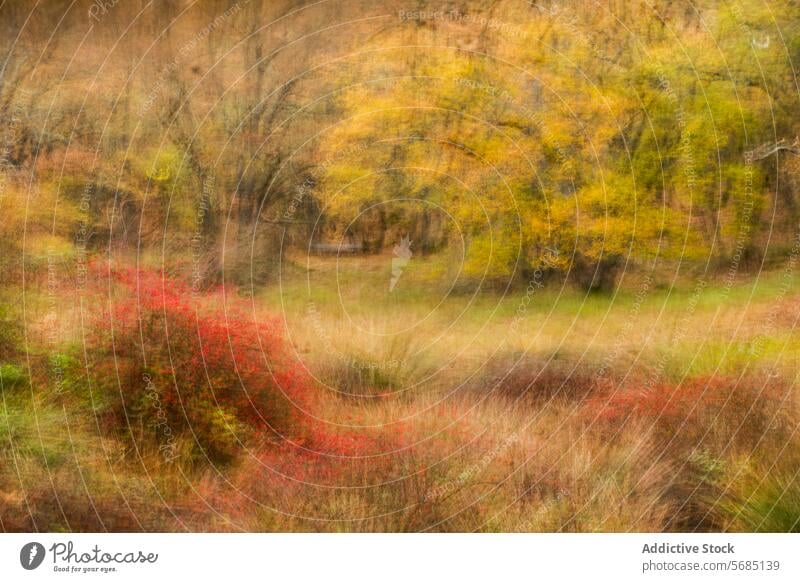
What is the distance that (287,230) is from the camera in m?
5.89

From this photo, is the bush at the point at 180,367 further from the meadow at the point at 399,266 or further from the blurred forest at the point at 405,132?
the blurred forest at the point at 405,132

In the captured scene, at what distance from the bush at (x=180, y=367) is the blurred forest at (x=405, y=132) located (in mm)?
226

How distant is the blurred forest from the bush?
226mm

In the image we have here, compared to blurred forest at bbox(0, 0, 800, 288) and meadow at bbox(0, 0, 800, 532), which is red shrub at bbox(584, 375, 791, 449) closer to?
meadow at bbox(0, 0, 800, 532)

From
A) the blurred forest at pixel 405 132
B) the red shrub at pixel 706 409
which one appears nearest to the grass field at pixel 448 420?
the red shrub at pixel 706 409

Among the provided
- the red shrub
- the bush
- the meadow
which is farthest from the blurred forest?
the red shrub

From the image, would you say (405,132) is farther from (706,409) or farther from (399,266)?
(706,409)

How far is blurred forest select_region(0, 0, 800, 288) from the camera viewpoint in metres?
5.82

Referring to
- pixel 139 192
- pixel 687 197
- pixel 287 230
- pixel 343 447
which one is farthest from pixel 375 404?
pixel 687 197

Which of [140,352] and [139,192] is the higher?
[139,192]

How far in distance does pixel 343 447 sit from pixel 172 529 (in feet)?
3.55

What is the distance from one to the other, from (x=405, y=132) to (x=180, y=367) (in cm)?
187

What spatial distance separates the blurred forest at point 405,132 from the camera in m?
5.82

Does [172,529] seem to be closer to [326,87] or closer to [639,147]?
[326,87]
